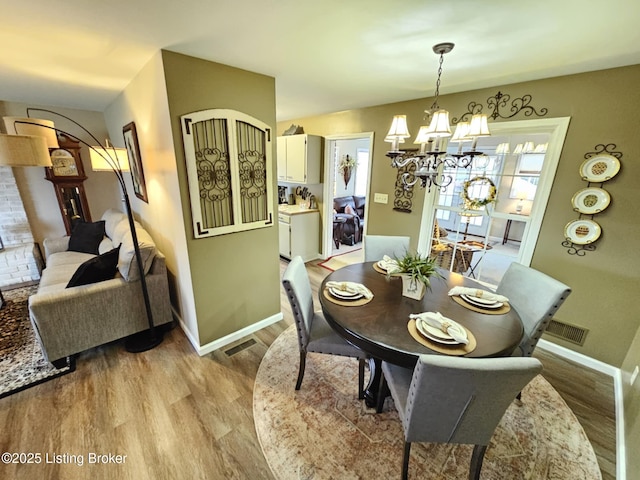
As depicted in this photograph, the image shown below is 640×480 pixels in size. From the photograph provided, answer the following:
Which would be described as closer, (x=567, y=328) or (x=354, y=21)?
(x=354, y=21)

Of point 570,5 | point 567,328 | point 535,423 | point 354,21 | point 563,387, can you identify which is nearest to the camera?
point 570,5

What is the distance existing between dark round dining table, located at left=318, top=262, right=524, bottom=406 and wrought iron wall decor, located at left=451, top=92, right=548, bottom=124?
A: 1.64 m

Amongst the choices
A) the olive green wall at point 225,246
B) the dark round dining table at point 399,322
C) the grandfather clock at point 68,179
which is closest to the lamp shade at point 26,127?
the olive green wall at point 225,246

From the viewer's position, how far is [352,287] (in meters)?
1.82

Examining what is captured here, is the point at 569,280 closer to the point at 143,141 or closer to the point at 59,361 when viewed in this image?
the point at 143,141

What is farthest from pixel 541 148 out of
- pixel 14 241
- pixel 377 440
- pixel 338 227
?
pixel 14 241

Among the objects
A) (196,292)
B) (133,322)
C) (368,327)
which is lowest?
(133,322)

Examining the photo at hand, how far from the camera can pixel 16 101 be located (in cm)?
333

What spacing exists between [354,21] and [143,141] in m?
2.08

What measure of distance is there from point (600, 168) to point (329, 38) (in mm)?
2305

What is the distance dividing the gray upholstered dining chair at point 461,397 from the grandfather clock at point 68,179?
196 inches

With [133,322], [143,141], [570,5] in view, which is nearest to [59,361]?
[133,322]

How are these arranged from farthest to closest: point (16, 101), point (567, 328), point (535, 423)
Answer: point (16, 101)
point (567, 328)
point (535, 423)

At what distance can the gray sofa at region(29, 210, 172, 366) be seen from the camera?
1975 mm
